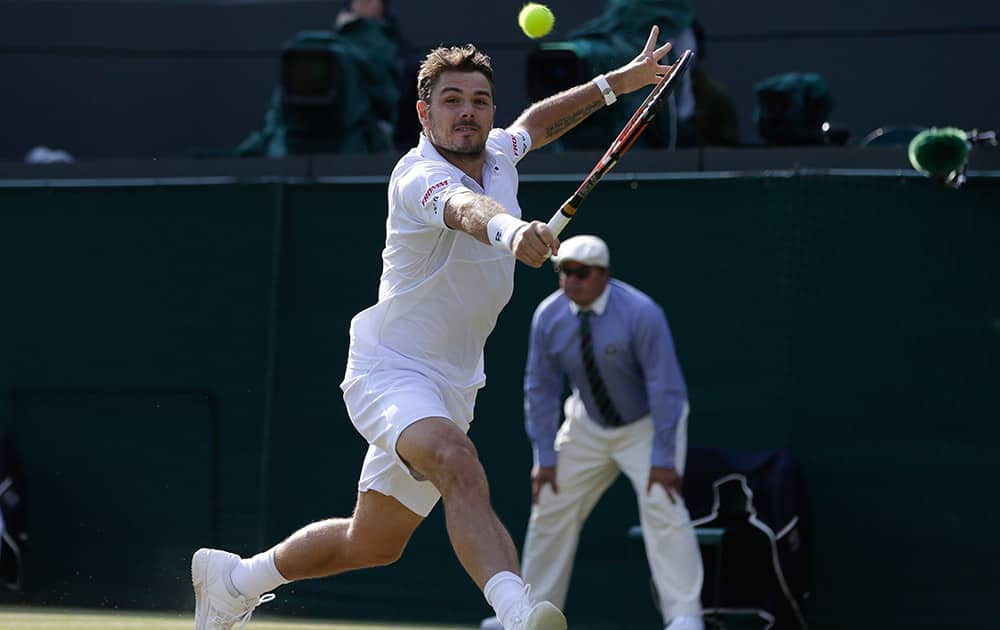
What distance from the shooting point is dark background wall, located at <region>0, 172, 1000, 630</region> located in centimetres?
796

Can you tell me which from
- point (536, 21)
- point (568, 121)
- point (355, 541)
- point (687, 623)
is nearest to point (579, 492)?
→ point (687, 623)

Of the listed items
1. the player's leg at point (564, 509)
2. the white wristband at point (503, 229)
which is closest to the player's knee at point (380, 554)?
the white wristband at point (503, 229)

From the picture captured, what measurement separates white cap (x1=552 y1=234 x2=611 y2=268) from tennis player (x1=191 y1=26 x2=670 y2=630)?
2.33 m

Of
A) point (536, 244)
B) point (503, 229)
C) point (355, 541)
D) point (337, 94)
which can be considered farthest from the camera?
point (337, 94)

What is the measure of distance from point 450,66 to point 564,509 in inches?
128

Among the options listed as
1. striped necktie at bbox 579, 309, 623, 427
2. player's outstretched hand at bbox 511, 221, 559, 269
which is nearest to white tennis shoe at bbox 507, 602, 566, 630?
player's outstretched hand at bbox 511, 221, 559, 269

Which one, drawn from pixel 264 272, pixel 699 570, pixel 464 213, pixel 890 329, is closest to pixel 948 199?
pixel 890 329

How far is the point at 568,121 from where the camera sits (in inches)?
232

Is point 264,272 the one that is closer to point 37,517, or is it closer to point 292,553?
point 37,517

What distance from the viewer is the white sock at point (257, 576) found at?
546 centimetres

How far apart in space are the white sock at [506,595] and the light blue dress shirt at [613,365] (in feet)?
9.95

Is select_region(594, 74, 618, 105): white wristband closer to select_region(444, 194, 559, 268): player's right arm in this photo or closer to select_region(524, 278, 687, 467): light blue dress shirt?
select_region(444, 194, 559, 268): player's right arm

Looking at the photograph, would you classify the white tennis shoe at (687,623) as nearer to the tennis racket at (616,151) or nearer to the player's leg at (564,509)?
the player's leg at (564,509)

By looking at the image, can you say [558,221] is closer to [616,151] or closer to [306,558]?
[616,151]
